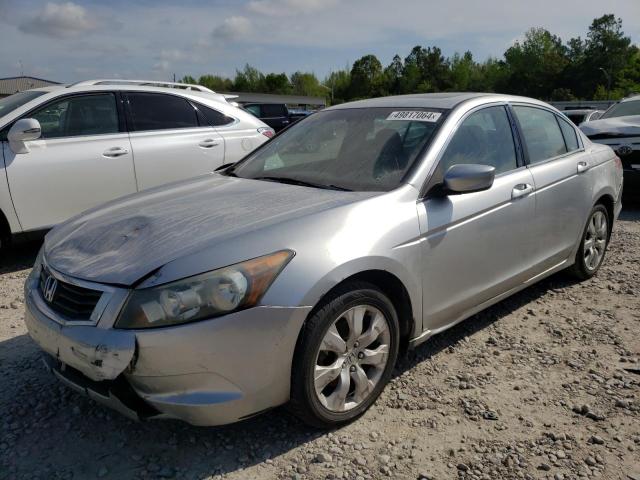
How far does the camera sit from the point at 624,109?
30.4 ft

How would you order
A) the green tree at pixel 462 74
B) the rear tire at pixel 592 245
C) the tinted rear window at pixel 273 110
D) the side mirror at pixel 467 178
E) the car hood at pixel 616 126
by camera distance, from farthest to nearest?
1. the green tree at pixel 462 74
2. the tinted rear window at pixel 273 110
3. the car hood at pixel 616 126
4. the rear tire at pixel 592 245
5. the side mirror at pixel 467 178

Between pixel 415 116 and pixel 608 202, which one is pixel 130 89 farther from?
pixel 608 202

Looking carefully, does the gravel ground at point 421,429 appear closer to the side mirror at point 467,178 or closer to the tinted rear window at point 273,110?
the side mirror at point 467,178

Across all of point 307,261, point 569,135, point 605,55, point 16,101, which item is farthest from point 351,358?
point 605,55

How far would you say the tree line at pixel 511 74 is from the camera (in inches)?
3108

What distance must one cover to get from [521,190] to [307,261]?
182 centimetres

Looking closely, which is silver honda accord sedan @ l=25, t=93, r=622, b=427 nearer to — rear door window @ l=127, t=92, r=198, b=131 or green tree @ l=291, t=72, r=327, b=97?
rear door window @ l=127, t=92, r=198, b=131

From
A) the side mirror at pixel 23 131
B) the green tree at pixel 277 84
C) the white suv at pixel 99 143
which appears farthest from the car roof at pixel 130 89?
the green tree at pixel 277 84

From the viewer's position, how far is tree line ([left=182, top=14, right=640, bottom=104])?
78.9 meters

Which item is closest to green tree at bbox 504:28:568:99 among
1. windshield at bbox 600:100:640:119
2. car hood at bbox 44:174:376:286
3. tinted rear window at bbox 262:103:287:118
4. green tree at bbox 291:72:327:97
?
green tree at bbox 291:72:327:97

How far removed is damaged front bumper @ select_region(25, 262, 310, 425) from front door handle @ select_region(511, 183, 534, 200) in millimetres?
1803

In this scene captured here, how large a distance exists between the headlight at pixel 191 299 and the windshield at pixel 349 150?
1.04 meters

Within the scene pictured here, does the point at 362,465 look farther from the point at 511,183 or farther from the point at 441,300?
the point at 511,183

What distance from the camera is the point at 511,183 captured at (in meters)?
3.57
